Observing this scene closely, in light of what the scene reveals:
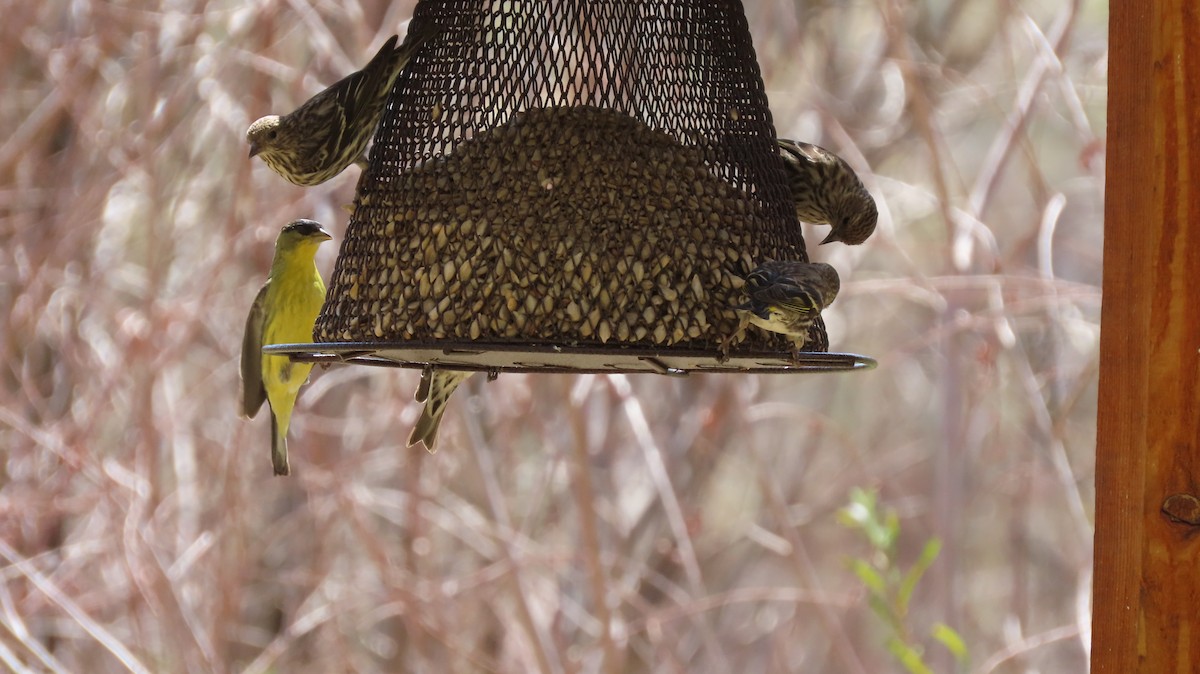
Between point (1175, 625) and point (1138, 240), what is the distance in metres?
0.70

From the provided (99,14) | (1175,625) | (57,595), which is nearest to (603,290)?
(1175,625)

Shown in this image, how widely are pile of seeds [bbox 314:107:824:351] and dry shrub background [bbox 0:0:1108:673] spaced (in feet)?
8.56

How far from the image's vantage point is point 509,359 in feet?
11.6

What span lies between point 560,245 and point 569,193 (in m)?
0.15

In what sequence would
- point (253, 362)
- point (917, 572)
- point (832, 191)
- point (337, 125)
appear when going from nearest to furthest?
1. point (337, 125)
2. point (832, 191)
3. point (917, 572)
4. point (253, 362)

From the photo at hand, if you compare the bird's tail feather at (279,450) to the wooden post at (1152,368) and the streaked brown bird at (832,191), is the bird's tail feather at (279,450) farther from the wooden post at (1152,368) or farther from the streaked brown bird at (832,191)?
the wooden post at (1152,368)

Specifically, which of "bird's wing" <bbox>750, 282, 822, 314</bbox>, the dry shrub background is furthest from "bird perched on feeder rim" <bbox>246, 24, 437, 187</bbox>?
the dry shrub background

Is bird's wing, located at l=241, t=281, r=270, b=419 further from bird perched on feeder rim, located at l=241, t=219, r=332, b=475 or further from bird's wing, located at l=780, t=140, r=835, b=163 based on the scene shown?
bird's wing, located at l=780, t=140, r=835, b=163

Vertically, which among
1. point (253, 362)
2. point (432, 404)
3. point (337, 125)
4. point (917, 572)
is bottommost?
point (917, 572)

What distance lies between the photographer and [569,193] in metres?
3.30

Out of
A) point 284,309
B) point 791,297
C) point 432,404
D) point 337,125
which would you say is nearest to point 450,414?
point 284,309

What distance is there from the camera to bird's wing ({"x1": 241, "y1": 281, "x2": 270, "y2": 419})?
4.94m

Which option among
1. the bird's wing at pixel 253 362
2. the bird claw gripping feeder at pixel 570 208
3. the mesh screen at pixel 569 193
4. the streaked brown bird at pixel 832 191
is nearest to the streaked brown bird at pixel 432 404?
the bird claw gripping feeder at pixel 570 208

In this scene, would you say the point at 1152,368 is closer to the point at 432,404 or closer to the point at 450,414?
the point at 432,404
